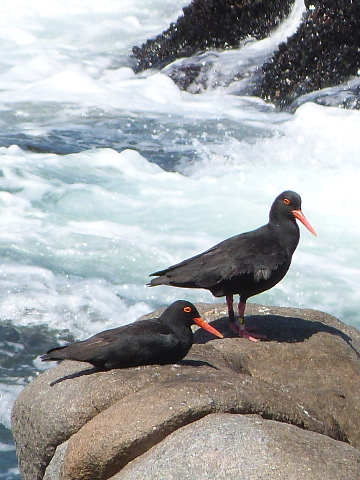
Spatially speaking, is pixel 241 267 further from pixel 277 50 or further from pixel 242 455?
pixel 277 50

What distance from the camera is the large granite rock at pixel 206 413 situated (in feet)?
12.4

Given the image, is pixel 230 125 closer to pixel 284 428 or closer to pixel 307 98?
pixel 307 98

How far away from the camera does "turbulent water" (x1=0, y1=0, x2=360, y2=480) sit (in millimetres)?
8367

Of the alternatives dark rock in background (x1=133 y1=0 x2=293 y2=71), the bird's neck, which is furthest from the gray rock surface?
dark rock in background (x1=133 y1=0 x2=293 y2=71)

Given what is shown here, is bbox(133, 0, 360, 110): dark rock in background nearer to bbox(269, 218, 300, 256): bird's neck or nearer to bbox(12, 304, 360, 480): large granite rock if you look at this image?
bbox(269, 218, 300, 256): bird's neck

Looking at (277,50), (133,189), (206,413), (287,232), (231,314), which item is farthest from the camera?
(277,50)

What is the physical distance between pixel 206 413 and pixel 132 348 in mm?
760

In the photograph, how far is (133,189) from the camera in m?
11.5

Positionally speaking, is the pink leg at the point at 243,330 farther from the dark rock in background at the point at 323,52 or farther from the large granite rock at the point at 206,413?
the dark rock in background at the point at 323,52

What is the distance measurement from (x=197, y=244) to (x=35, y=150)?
410 centimetres

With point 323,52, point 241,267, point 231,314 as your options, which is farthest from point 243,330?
point 323,52

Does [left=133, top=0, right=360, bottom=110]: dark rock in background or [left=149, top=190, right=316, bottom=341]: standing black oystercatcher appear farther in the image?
[left=133, top=0, right=360, bottom=110]: dark rock in background

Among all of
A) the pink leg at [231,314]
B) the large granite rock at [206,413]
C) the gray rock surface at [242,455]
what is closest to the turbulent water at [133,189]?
the large granite rock at [206,413]

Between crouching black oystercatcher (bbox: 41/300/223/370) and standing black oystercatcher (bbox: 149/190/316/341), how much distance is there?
2.38 feet
